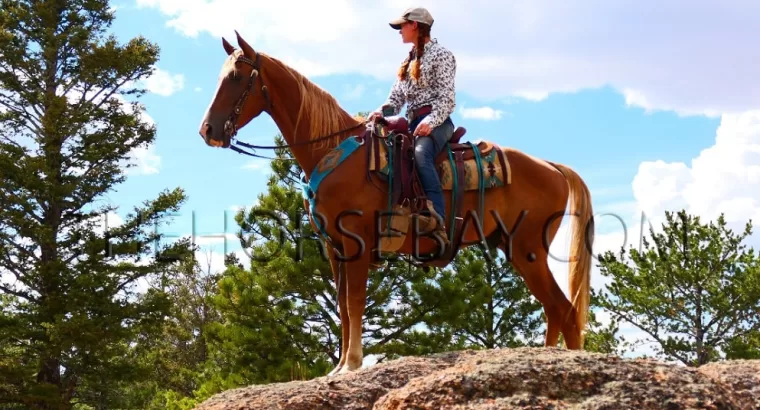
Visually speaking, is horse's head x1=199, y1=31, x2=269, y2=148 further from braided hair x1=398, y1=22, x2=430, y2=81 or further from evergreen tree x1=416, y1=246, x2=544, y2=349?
evergreen tree x1=416, y1=246, x2=544, y2=349

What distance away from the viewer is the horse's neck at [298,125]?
6.20 metres

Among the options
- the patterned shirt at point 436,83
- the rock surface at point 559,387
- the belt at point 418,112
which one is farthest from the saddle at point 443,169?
the rock surface at point 559,387

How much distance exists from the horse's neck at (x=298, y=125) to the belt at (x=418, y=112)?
0.70 m

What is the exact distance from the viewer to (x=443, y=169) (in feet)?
21.5

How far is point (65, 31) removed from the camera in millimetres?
20969

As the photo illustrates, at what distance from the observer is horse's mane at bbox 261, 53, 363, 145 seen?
6.22m

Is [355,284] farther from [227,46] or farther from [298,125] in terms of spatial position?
[227,46]

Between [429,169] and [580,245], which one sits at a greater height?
[429,169]

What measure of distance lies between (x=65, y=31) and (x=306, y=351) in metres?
11.1

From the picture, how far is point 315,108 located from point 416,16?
3.72 ft

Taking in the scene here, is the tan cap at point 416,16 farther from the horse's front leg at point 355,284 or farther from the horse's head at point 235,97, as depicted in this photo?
the horse's front leg at point 355,284

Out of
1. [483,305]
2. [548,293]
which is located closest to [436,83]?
[548,293]

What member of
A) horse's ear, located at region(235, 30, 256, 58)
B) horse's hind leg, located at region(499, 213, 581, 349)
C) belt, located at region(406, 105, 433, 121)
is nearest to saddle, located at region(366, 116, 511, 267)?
belt, located at region(406, 105, 433, 121)

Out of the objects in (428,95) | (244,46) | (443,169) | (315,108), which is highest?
(244,46)
